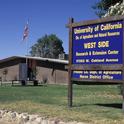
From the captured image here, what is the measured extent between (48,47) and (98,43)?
341 ft

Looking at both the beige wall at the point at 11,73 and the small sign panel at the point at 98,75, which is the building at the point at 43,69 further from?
the small sign panel at the point at 98,75

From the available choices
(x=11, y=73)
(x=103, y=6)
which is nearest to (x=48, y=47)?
(x=11, y=73)

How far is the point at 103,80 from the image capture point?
49.4 feet

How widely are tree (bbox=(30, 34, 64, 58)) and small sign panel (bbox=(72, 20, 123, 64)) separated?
99890 mm

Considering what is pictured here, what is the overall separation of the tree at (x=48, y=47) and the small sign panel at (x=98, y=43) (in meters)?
99.9

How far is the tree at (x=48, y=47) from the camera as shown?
117m

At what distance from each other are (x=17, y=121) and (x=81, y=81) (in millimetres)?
3053

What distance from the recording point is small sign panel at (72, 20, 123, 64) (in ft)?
47.3

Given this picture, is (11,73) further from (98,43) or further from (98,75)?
(98,43)

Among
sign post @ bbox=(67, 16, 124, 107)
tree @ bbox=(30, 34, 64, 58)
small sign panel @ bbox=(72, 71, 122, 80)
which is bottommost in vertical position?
small sign panel @ bbox=(72, 71, 122, 80)

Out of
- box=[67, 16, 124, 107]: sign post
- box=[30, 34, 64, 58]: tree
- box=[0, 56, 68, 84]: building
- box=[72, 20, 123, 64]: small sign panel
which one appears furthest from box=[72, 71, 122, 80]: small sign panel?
box=[30, 34, 64, 58]: tree

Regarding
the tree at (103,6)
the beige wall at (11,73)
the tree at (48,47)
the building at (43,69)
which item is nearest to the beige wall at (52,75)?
the building at (43,69)

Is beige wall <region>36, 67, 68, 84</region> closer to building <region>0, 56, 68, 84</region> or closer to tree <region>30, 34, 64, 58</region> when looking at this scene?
building <region>0, 56, 68, 84</region>

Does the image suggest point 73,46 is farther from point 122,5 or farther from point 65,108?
point 122,5
